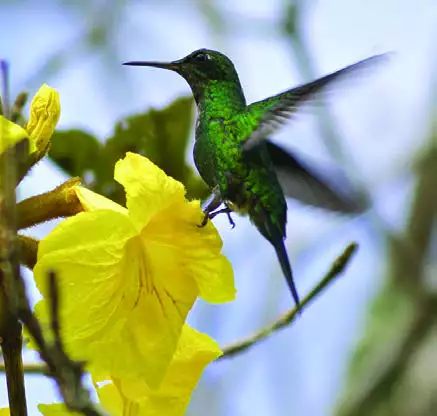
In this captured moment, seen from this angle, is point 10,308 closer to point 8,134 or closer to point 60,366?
point 60,366

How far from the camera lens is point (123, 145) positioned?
284 cm

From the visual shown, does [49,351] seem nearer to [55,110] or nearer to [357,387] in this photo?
[55,110]

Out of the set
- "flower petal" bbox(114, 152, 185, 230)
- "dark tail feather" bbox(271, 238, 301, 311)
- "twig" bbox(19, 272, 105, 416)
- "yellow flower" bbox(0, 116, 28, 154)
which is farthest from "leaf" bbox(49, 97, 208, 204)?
"twig" bbox(19, 272, 105, 416)

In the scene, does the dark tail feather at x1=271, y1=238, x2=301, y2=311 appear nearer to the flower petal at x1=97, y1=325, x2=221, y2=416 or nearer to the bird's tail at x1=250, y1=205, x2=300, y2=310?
the bird's tail at x1=250, y1=205, x2=300, y2=310

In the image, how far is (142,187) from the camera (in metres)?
1.94

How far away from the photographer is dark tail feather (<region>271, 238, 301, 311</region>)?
8.48ft

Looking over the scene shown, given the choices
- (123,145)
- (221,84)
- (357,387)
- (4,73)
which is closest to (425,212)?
(357,387)

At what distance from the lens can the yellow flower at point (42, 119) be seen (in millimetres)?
1996

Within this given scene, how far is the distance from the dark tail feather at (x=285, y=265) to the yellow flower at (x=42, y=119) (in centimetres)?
87

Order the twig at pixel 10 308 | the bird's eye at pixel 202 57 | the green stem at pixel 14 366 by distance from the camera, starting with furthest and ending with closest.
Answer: the bird's eye at pixel 202 57 → the green stem at pixel 14 366 → the twig at pixel 10 308

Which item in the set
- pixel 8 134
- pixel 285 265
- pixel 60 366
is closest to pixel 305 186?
pixel 285 265

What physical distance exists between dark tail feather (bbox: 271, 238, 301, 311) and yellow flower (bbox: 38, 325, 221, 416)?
18.6 inches

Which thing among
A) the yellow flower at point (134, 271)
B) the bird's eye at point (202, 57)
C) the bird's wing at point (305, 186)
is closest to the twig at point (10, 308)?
the yellow flower at point (134, 271)

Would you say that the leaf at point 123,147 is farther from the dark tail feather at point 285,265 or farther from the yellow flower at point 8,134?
the yellow flower at point 8,134
